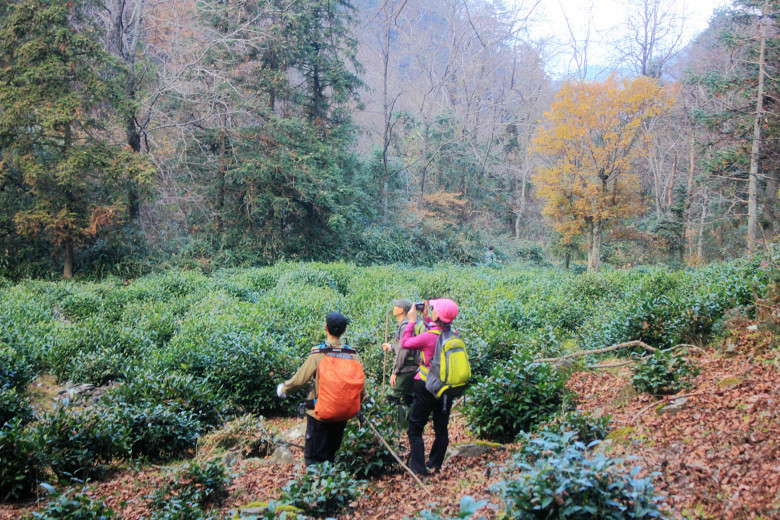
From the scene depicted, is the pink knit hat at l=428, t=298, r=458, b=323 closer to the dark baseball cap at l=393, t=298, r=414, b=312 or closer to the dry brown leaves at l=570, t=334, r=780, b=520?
the dark baseball cap at l=393, t=298, r=414, b=312

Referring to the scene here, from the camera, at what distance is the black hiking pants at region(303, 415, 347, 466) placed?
12.8 feet

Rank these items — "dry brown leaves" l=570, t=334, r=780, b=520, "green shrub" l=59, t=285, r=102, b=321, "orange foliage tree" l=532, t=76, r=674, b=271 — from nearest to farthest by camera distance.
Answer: "dry brown leaves" l=570, t=334, r=780, b=520 < "green shrub" l=59, t=285, r=102, b=321 < "orange foliage tree" l=532, t=76, r=674, b=271

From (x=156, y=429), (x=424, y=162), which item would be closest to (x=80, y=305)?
(x=156, y=429)

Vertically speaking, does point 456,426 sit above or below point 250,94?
below

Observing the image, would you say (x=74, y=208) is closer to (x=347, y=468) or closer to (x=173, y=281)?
(x=173, y=281)

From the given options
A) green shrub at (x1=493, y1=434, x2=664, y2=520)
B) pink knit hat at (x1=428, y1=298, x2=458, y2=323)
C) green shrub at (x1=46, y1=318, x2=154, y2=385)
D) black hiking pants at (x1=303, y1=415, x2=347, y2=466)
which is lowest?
green shrub at (x1=46, y1=318, x2=154, y2=385)

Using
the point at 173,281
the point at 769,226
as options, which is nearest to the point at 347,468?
the point at 173,281

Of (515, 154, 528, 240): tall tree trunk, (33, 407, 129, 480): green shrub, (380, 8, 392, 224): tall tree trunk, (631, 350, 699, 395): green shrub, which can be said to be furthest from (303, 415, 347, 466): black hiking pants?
(515, 154, 528, 240): tall tree trunk

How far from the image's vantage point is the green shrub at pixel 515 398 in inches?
205

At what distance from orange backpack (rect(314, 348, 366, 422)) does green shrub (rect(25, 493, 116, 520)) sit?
1.58 metres

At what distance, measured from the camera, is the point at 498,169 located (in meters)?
39.8

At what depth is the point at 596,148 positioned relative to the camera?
77.4ft

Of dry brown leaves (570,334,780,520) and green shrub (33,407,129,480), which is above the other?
dry brown leaves (570,334,780,520)

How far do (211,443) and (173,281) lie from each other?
34.9 feet
